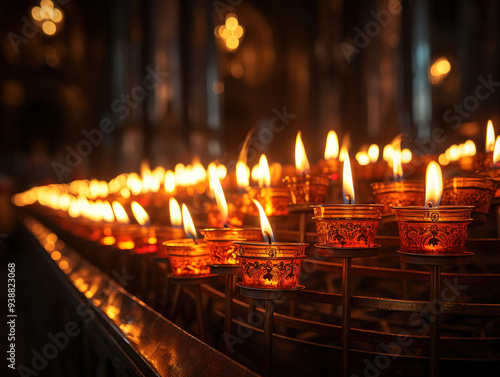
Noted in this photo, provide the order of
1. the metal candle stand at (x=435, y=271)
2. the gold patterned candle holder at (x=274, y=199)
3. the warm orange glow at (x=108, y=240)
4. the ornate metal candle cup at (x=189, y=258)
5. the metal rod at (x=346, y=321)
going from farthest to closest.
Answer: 1. the warm orange glow at (x=108, y=240)
2. the gold patterned candle holder at (x=274, y=199)
3. the ornate metal candle cup at (x=189, y=258)
4. the metal rod at (x=346, y=321)
5. the metal candle stand at (x=435, y=271)

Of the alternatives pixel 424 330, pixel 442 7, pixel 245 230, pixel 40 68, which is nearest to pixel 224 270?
pixel 245 230

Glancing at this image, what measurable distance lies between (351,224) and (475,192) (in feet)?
1.56

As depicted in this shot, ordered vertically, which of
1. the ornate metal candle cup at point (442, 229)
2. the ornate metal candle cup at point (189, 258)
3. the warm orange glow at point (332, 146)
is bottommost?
the ornate metal candle cup at point (189, 258)

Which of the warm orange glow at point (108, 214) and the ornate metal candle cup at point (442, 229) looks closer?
the ornate metal candle cup at point (442, 229)

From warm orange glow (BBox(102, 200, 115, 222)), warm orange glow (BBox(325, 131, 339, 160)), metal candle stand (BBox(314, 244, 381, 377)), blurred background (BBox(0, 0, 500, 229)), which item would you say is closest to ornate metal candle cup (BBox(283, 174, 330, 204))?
metal candle stand (BBox(314, 244, 381, 377))

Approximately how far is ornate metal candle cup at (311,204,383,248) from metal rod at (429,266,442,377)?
0.51ft

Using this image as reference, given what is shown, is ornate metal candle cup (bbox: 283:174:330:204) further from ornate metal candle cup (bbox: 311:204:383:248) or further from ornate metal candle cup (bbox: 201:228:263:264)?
ornate metal candle cup (bbox: 311:204:383:248)

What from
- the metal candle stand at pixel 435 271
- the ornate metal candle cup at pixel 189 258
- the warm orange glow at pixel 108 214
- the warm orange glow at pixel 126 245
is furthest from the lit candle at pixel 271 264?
the warm orange glow at pixel 108 214

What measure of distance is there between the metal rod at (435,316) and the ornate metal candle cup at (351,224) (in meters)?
0.16

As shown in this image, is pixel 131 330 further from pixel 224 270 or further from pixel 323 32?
pixel 323 32

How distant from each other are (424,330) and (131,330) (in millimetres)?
1189

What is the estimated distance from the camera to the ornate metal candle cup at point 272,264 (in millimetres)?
1166

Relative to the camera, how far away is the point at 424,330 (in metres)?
2.13

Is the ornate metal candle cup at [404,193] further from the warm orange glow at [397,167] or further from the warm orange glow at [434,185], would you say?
the warm orange glow at [434,185]
